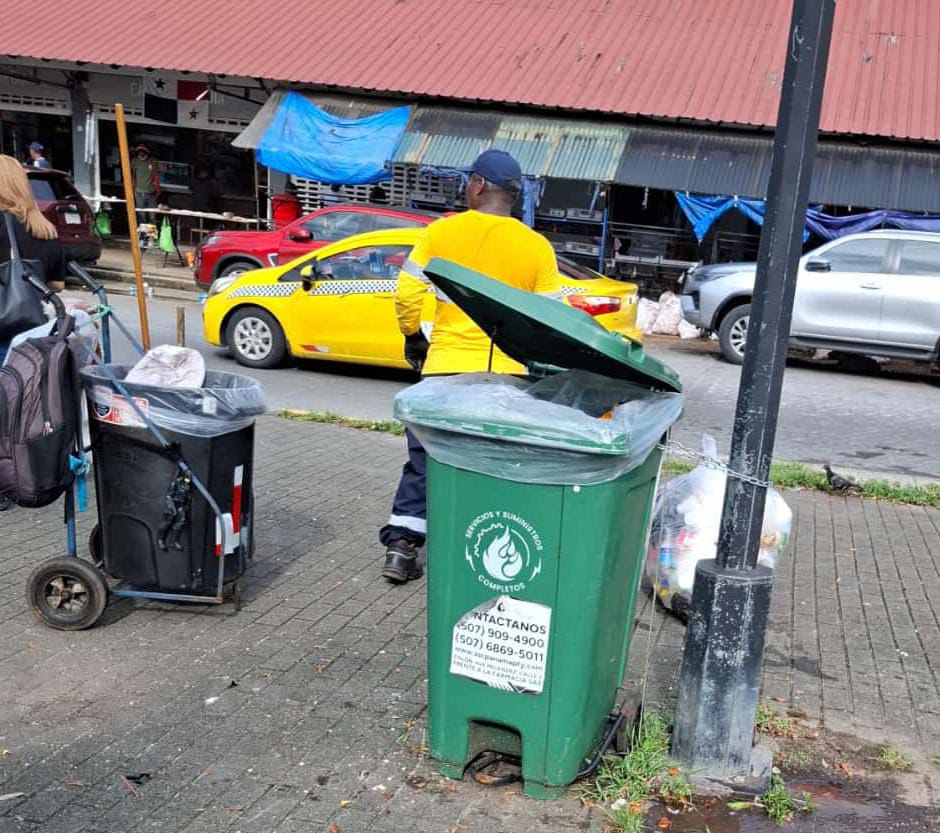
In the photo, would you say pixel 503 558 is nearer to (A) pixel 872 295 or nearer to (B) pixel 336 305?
(B) pixel 336 305

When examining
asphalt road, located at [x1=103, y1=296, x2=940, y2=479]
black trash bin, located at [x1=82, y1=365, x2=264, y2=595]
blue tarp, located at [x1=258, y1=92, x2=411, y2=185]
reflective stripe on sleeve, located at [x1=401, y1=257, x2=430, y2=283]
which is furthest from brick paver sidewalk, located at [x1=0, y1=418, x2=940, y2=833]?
blue tarp, located at [x1=258, y1=92, x2=411, y2=185]

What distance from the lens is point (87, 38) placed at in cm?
1923

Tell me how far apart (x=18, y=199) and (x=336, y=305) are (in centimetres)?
527

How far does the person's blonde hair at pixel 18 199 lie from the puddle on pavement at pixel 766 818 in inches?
172

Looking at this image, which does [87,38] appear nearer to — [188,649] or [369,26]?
[369,26]

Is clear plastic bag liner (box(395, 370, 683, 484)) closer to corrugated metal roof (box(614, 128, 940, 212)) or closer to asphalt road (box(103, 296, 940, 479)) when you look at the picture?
asphalt road (box(103, 296, 940, 479))

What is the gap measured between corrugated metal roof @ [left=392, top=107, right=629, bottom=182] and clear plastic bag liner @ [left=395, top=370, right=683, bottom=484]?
13.6m

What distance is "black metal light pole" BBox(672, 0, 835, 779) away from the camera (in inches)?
116

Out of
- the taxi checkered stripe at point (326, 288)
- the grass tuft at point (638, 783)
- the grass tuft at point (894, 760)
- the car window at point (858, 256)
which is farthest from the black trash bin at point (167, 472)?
the car window at point (858, 256)

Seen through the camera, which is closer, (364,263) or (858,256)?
(364,263)

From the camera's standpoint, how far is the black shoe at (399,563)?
189 inches

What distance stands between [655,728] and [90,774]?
1.83 meters

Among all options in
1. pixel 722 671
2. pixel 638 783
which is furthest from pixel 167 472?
pixel 722 671

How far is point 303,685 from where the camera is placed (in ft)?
12.4
